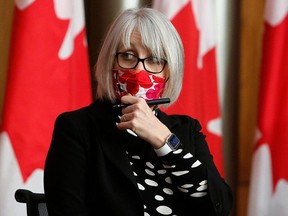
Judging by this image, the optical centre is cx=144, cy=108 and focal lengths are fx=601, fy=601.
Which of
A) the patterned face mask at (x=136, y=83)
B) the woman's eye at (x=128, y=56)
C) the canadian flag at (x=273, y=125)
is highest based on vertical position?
the woman's eye at (x=128, y=56)

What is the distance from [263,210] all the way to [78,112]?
1.09 m

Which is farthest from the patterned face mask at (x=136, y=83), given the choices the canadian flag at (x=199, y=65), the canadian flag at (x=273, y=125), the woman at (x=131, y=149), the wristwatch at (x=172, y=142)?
the canadian flag at (x=273, y=125)

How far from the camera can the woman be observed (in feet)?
4.32

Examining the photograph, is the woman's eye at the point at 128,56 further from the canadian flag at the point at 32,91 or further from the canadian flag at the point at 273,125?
the canadian flag at the point at 273,125

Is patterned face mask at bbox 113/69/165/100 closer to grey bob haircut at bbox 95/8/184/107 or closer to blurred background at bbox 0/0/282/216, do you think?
grey bob haircut at bbox 95/8/184/107

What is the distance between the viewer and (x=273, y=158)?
2264 millimetres

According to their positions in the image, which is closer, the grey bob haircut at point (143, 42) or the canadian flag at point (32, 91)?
the grey bob haircut at point (143, 42)

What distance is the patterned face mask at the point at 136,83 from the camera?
1383 millimetres

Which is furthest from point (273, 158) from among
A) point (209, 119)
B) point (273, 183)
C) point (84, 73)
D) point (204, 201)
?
point (204, 201)

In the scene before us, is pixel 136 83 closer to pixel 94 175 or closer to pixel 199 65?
pixel 94 175

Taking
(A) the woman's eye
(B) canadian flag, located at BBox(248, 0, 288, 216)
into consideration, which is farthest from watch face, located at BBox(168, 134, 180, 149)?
(B) canadian flag, located at BBox(248, 0, 288, 216)

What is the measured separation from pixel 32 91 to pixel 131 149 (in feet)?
2.48

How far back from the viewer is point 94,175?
1.34m

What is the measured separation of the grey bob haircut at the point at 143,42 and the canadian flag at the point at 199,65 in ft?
2.63
